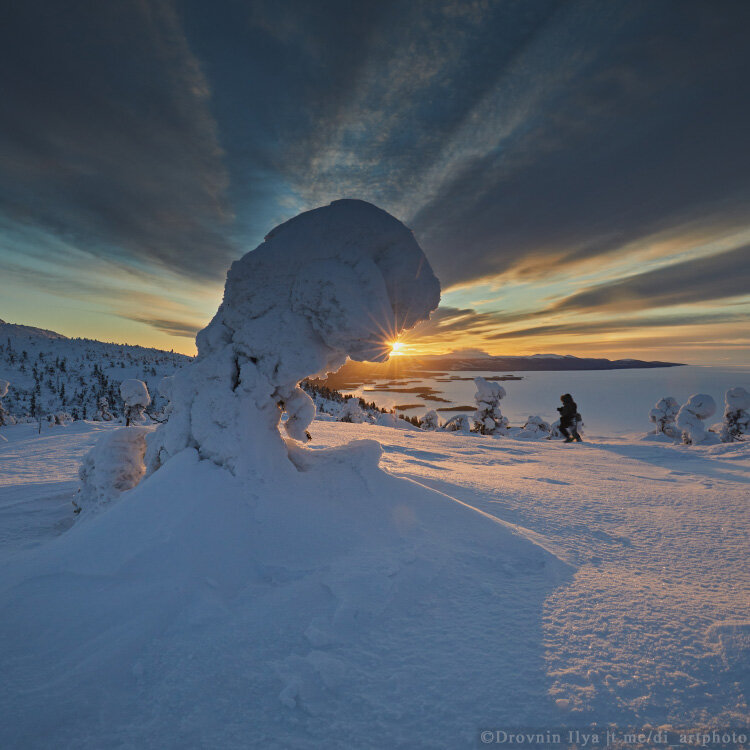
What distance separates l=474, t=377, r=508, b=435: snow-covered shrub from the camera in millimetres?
26953

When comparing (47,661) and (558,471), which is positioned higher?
(558,471)

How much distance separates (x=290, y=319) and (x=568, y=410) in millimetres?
17160

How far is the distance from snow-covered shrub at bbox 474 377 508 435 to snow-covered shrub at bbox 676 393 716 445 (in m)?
11.1

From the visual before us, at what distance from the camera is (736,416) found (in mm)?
18625

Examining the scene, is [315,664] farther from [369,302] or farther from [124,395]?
[124,395]

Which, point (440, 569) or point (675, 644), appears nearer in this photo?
point (675, 644)

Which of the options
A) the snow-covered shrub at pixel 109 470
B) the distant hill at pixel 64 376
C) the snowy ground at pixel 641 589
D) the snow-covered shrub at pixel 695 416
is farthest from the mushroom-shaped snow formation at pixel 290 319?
the distant hill at pixel 64 376

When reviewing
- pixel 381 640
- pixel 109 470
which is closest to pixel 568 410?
pixel 381 640

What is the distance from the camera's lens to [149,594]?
255 centimetres

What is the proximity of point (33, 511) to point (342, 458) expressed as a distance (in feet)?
18.4

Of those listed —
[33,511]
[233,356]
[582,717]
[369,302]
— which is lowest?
[33,511]

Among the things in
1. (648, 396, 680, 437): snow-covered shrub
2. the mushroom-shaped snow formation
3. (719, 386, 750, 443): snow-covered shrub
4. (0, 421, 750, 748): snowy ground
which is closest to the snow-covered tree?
(648, 396, 680, 437): snow-covered shrub

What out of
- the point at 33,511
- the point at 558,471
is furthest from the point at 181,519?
the point at 558,471

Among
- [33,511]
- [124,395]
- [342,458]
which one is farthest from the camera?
[124,395]
